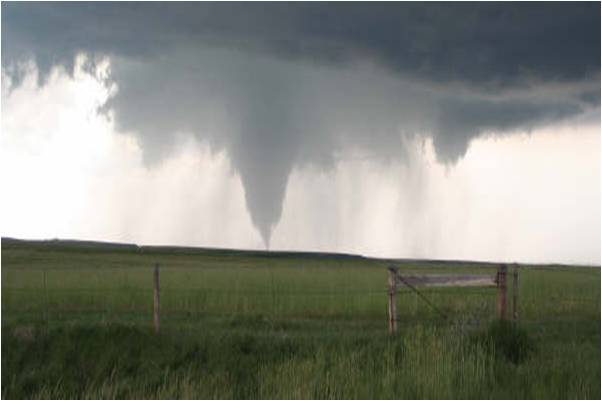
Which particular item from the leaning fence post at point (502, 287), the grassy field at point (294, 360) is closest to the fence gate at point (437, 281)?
the leaning fence post at point (502, 287)

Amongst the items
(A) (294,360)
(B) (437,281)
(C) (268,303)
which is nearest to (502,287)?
(B) (437,281)

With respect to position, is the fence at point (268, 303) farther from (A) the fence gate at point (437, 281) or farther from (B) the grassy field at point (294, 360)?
(B) the grassy field at point (294, 360)

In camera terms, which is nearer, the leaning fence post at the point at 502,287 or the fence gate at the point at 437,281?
the fence gate at the point at 437,281

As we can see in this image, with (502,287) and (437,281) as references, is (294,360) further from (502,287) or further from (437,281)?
(502,287)

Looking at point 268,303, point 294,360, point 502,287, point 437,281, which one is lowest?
point 268,303

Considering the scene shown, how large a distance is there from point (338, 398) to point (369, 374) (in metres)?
1.38

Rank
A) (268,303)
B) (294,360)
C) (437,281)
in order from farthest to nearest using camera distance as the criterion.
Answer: (268,303) → (437,281) → (294,360)

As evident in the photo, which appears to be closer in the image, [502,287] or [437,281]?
[437,281]

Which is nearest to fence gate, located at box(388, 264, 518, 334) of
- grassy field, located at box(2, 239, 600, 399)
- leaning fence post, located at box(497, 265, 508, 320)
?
leaning fence post, located at box(497, 265, 508, 320)

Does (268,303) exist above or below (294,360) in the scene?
below

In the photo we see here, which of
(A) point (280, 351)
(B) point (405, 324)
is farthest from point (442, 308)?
(A) point (280, 351)

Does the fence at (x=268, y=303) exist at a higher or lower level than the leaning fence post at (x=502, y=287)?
lower

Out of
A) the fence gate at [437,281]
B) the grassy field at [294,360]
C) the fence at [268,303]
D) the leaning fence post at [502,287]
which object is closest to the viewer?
the grassy field at [294,360]

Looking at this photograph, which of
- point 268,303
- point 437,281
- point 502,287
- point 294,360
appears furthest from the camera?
point 268,303
